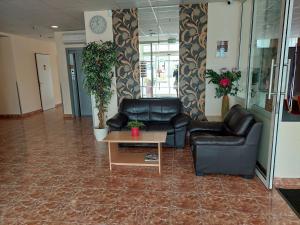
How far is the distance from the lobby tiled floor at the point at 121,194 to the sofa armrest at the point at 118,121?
1.76 feet

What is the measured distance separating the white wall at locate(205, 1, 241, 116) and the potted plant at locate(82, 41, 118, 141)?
1954 mm

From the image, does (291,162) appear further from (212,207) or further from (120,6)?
(120,6)

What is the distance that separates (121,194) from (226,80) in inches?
106

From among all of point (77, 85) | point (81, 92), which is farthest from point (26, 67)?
point (81, 92)

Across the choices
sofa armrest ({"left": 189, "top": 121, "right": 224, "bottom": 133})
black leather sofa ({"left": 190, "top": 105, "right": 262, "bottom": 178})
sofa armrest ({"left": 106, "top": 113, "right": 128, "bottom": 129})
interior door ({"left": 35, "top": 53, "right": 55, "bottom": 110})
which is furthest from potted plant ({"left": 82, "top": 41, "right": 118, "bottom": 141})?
interior door ({"left": 35, "top": 53, "right": 55, "bottom": 110})

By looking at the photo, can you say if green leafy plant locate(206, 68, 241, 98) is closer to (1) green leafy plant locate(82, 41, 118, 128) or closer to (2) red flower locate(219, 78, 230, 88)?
(2) red flower locate(219, 78, 230, 88)

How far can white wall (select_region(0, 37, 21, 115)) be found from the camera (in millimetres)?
6422

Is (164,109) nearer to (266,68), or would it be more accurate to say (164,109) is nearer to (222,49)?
(222,49)

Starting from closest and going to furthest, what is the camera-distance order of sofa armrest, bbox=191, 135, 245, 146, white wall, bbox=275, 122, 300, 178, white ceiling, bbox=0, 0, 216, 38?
white wall, bbox=275, 122, 300, 178
sofa armrest, bbox=191, 135, 245, 146
white ceiling, bbox=0, 0, 216, 38

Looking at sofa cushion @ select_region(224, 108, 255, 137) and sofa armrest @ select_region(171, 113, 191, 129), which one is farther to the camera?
sofa armrest @ select_region(171, 113, 191, 129)

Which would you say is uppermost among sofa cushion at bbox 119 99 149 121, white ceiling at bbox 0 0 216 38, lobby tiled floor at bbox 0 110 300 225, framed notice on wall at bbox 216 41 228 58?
white ceiling at bbox 0 0 216 38

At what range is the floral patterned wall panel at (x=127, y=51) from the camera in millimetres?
4484

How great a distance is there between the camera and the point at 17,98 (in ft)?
22.0

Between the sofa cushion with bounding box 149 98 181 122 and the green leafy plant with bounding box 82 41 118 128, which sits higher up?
the green leafy plant with bounding box 82 41 118 128
